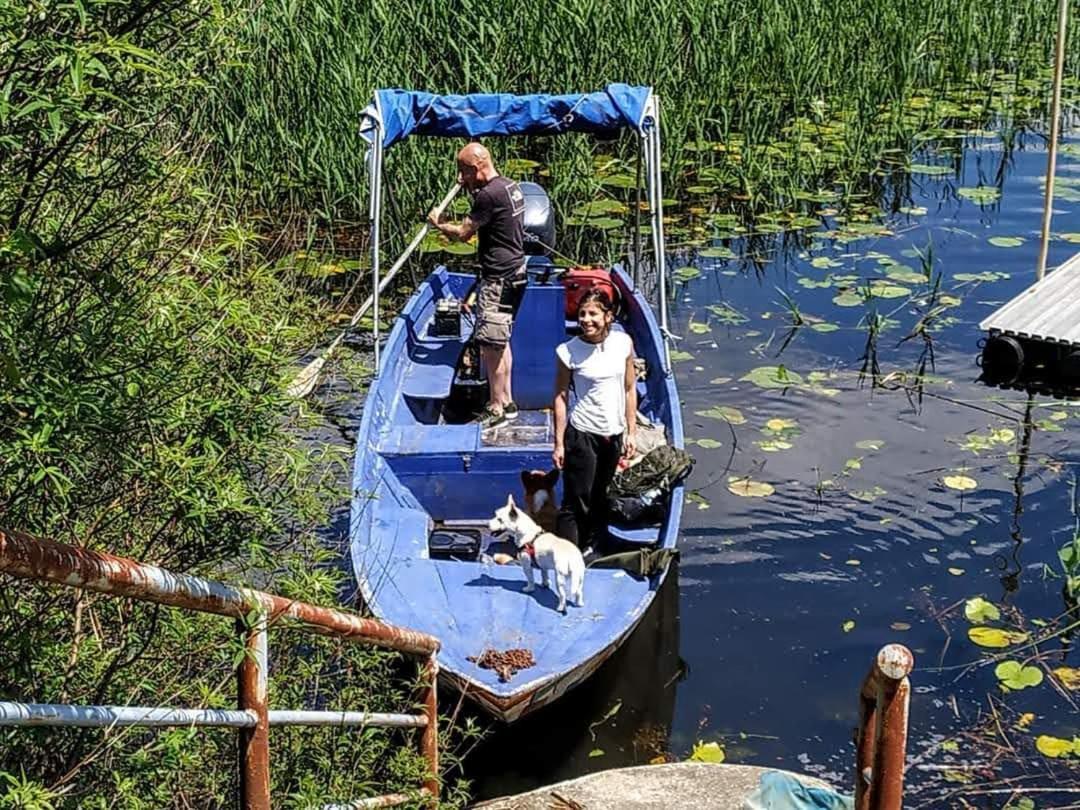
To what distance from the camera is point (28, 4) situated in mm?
2270

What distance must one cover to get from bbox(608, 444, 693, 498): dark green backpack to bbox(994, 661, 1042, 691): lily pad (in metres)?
1.74

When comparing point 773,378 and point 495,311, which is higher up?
point 495,311

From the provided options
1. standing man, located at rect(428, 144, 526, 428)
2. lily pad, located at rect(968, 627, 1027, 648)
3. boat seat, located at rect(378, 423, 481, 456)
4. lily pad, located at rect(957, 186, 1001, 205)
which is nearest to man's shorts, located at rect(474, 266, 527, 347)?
standing man, located at rect(428, 144, 526, 428)

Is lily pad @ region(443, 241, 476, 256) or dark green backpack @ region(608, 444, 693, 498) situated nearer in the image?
dark green backpack @ region(608, 444, 693, 498)

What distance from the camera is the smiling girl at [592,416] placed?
625 cm

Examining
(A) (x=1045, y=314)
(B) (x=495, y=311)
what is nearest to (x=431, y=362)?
(B) (x=495, y=311)

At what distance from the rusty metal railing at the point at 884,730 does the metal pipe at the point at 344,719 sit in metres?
1.24

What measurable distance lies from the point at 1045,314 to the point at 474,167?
4.48 metres

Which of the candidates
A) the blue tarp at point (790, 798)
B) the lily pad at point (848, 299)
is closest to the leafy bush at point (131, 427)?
the blue tarp at point (790, 798)

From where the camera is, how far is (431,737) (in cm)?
428

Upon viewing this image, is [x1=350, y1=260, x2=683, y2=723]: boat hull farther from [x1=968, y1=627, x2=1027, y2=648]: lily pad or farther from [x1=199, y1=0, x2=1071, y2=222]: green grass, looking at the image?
[x1=199, y1=0, x2=1071, y2=222]: green grass

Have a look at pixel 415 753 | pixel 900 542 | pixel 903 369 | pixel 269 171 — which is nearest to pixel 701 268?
pixel 903 369

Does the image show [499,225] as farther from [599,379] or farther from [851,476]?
[851,476]

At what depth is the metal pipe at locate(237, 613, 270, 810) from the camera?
268 centimetres
